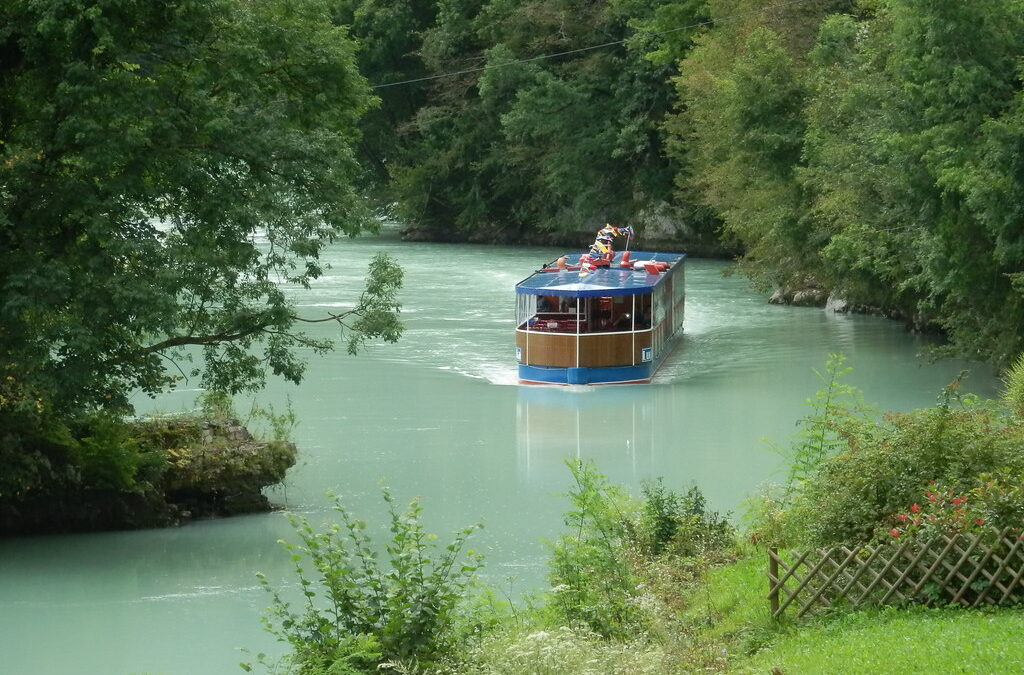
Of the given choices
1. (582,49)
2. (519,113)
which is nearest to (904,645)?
(519,113)

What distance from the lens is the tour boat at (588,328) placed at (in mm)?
33250

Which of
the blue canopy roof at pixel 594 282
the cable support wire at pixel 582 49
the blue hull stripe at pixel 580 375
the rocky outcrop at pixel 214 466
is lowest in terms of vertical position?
the blue hull stripe at pixel 580 375

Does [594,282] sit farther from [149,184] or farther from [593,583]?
[593,583]

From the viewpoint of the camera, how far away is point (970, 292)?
92.3ft

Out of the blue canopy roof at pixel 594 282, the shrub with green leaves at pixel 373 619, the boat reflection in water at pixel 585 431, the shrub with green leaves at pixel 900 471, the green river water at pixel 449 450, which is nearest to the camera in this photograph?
the shrub with green leaves at pixel 373 619

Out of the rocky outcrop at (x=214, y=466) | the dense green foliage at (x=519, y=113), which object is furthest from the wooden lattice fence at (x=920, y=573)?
the dense green foliage at (x=519, y=113)

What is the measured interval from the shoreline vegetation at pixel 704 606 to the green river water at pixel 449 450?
131 inches

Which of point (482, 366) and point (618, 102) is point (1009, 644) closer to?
point (482, 366)

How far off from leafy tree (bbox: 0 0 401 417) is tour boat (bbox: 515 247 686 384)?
11805 millimetres

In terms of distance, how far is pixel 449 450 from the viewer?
26734mm

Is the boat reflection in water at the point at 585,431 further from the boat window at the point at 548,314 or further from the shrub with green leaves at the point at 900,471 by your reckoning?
the shrub with green leaves at the point at 900,471

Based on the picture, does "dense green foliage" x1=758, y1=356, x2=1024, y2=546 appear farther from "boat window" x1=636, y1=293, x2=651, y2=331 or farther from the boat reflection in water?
"boat window" x1=636, y1=293, x2=651, y2=331

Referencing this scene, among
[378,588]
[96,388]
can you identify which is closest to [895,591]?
[378,588]

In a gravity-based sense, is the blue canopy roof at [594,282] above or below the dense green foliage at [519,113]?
below
